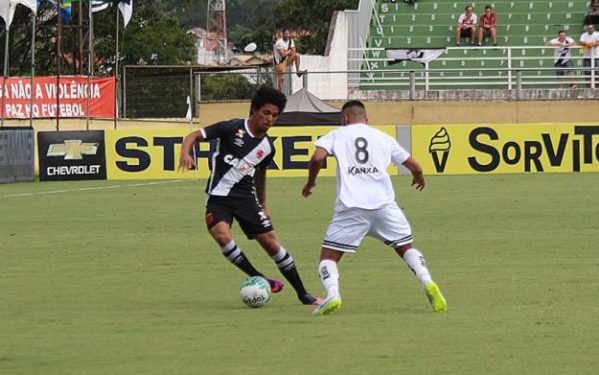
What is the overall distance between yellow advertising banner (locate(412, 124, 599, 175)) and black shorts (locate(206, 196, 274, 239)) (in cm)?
2072

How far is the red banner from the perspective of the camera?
41469 millimetres

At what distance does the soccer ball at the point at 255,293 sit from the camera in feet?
37.1

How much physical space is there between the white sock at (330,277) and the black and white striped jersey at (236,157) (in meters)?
1.13

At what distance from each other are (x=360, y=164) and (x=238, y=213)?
1.29 m

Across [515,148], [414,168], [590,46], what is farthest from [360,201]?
[590,46]

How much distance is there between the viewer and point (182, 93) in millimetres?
46406

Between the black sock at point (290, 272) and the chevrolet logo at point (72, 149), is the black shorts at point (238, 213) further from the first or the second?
the chevrolet logo at point (72, 149)

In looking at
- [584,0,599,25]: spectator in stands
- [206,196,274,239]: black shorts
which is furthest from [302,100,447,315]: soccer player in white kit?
[584,0,599,25]: spectator in stands

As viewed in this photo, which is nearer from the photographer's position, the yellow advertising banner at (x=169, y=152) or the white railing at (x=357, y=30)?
the yellow advertising banner at (x=169, y=152)

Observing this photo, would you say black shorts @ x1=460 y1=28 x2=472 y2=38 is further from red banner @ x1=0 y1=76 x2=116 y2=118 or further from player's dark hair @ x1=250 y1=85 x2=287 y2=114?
player's dark hair @ x1=250 y1=85 x2=287 y2=114

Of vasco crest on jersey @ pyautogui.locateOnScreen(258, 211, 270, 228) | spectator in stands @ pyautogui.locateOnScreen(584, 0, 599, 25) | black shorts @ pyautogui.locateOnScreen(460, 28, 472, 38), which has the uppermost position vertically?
spectator in stands @ pyautogui.locateOnScreen(584, 0, 599, 25)

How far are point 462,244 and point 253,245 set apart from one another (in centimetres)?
259

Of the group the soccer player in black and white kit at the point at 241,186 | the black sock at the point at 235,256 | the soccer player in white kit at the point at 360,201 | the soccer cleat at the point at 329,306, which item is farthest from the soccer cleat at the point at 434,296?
the black sock at the point at 235,256

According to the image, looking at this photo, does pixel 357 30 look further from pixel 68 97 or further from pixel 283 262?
pixel 283 262
